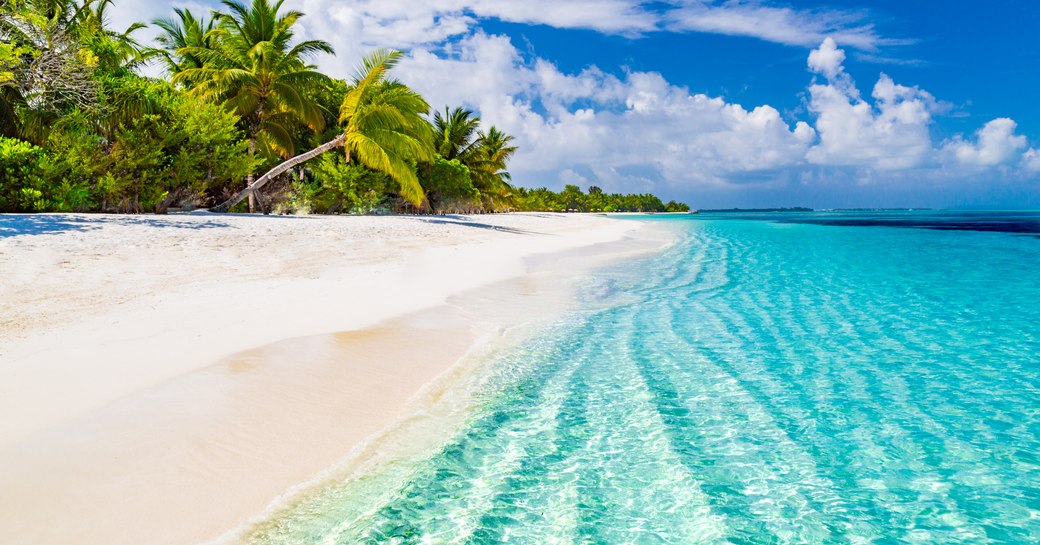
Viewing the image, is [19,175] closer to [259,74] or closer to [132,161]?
[132,161]

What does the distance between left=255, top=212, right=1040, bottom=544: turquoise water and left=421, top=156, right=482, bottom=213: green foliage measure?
31041 mm

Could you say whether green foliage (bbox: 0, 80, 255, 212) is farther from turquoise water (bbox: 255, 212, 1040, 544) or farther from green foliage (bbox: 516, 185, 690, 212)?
green foliage (bbox: 516, 185, 690, 212)

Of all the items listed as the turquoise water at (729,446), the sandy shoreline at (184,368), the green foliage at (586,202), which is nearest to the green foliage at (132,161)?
the sandy shoreline at (184,368)

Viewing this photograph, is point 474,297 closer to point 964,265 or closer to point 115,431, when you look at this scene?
point 115,431

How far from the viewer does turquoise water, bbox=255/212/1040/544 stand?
275 cm

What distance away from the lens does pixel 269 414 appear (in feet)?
12.3

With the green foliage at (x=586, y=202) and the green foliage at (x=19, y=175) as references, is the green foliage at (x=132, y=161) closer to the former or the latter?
the green foliage at (x=19, y=175)

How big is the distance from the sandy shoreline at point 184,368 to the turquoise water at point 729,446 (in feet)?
2.03

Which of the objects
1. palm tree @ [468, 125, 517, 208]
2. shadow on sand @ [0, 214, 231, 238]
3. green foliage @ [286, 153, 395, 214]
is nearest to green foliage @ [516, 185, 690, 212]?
palm tree @ [468, 125, 517, 208]

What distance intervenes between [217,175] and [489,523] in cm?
1953

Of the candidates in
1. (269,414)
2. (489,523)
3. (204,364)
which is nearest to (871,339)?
(489,523)

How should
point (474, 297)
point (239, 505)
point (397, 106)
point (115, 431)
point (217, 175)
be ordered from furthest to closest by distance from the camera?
1. point (397, 106)
2. point (217, 175)
3. point (474, 297)
4. point (115, 431)
5. point (239, 505)

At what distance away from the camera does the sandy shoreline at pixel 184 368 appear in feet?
8.89

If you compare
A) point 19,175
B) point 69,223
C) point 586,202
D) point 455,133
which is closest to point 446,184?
point 455,133
